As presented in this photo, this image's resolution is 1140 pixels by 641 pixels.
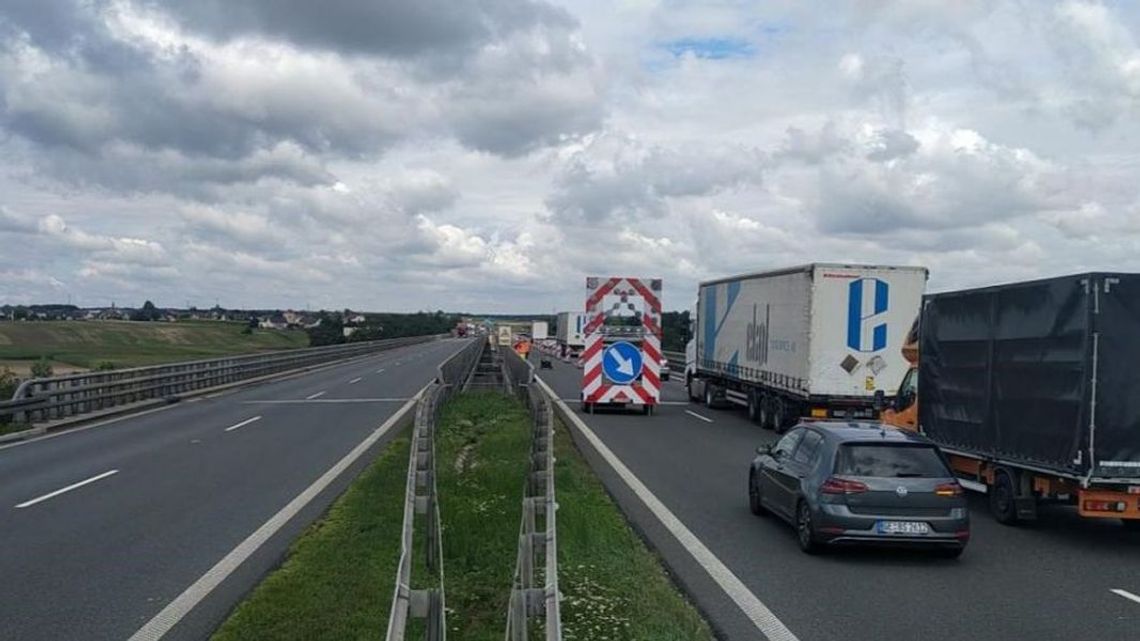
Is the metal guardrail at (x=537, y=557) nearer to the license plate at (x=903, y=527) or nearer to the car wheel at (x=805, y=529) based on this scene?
the car wheel at (x=805, y=529)

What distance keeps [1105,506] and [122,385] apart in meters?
26.2

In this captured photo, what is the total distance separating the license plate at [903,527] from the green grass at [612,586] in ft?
7.62

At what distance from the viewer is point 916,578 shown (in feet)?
35.9

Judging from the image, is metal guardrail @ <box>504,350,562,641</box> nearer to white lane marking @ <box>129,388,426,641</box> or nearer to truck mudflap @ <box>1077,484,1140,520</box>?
white lane marking @ <box>129,388,426,641</box>

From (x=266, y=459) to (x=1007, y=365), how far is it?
11636 mm

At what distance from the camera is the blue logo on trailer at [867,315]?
24516 millimetres

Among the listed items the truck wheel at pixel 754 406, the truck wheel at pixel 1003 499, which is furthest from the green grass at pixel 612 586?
the truck wheel at pixel 754 406

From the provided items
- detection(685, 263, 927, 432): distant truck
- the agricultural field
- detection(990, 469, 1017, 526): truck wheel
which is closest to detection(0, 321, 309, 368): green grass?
the agricultural field

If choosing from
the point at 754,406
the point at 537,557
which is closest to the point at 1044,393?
the point at 537,557

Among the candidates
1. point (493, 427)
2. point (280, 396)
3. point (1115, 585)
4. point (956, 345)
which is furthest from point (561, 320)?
point (1115, 585)

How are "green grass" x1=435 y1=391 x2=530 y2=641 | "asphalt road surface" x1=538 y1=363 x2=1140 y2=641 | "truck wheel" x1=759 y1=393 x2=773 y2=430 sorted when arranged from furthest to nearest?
"truck wheel" x1=759 y1=393 x2=773 y2=430
"green grass" x1=435 y1=391 x2=530 y2=641
"asphalt road surface" x1=538 y1=363 x2=1140 y2=641

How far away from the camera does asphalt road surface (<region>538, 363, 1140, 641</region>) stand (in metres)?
8.92

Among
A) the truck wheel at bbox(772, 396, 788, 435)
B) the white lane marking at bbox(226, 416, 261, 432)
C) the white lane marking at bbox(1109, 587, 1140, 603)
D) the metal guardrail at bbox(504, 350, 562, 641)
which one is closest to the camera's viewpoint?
the metal guardrail at bbox(504, 350, 562, 641)

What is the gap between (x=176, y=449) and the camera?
20.8 metres
